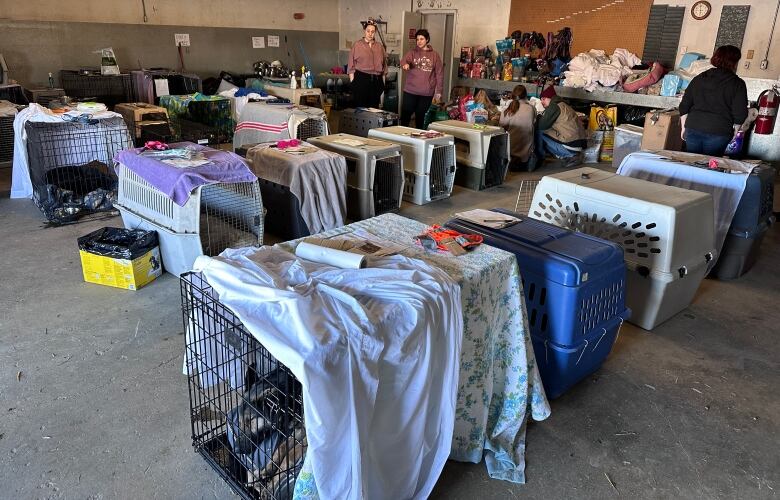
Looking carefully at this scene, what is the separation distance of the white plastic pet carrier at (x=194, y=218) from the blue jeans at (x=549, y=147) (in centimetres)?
387

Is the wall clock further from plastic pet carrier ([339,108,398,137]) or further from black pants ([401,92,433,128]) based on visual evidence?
plastic pet carrier ([339,108,398,137])

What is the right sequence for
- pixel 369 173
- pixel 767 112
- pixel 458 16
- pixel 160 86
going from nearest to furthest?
pixel 369 173
pixel 767 112
pixel 160 86
pixel 458 16

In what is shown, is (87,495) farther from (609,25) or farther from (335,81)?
(335,81)

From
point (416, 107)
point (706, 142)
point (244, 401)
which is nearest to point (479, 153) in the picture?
point (416, 107)

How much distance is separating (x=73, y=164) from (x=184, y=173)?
1.95 metres

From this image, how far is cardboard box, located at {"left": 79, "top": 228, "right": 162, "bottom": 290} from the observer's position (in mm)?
2955

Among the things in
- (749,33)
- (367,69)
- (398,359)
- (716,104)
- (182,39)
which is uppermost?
(749,33)

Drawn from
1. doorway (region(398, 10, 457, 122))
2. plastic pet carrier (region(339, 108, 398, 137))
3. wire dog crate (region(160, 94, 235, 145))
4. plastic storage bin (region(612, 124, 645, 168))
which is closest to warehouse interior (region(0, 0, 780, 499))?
plastic pet carrier (region(339, 108, 398, 137))

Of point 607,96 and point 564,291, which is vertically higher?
point 607,96

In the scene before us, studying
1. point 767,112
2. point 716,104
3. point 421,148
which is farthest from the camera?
point 767,112

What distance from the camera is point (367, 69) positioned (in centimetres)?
650

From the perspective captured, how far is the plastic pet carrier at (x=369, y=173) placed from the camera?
4.01 meters

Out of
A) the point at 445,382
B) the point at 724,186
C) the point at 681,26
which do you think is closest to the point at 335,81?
the point at 681,26

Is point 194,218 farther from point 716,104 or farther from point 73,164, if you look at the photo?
point 716,104
